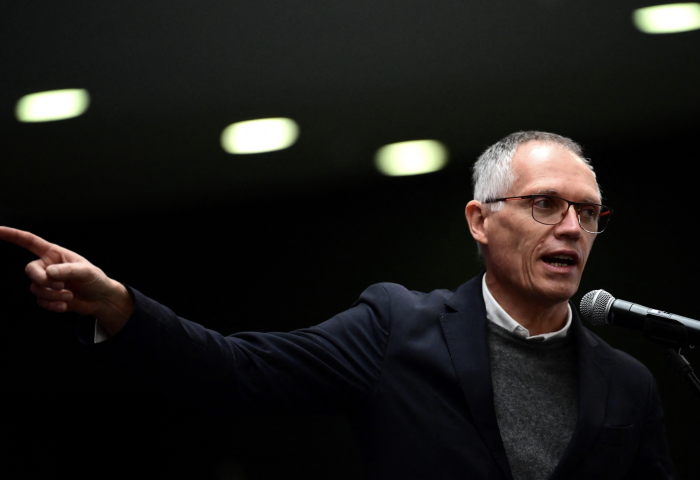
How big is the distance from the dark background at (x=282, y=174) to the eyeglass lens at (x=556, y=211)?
0.45 m

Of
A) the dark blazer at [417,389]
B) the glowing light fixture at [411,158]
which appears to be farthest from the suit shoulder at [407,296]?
the glowing light fixture at [411,158]

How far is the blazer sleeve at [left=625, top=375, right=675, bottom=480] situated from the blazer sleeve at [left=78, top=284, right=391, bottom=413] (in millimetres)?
659

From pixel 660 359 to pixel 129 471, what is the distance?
1.56m

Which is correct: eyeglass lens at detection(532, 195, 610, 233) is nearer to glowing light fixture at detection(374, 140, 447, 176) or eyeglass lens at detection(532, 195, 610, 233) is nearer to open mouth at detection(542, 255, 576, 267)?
open mouth at detection(542, 255, 576, 267)

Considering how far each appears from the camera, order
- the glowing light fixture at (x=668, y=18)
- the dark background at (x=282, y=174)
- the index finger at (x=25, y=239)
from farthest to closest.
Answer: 1. the glowing light fixture at (x=668, y=18)
2. the dark background at (x=282, y=174)
3. the index finger at (x=25, y=239)

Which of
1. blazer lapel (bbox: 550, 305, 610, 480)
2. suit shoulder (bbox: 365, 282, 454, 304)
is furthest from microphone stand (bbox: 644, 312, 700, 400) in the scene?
suit shoulder (bbox: 365, 282, 454, 304)

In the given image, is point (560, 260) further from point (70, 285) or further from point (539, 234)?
point (70, 285)

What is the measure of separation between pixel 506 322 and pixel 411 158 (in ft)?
2.02

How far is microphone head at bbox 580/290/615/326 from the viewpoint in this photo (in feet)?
4.37

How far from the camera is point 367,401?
1456mm

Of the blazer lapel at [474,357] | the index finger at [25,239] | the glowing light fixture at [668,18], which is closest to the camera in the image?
the index finger at [25,239]

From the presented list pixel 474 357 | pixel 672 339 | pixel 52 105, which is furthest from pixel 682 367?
pixel 52 105

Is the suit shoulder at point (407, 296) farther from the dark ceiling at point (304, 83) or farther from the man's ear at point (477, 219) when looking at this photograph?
the dark ceiling at point (304, 83)

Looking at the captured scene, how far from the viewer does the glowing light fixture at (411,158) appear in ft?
6.49
